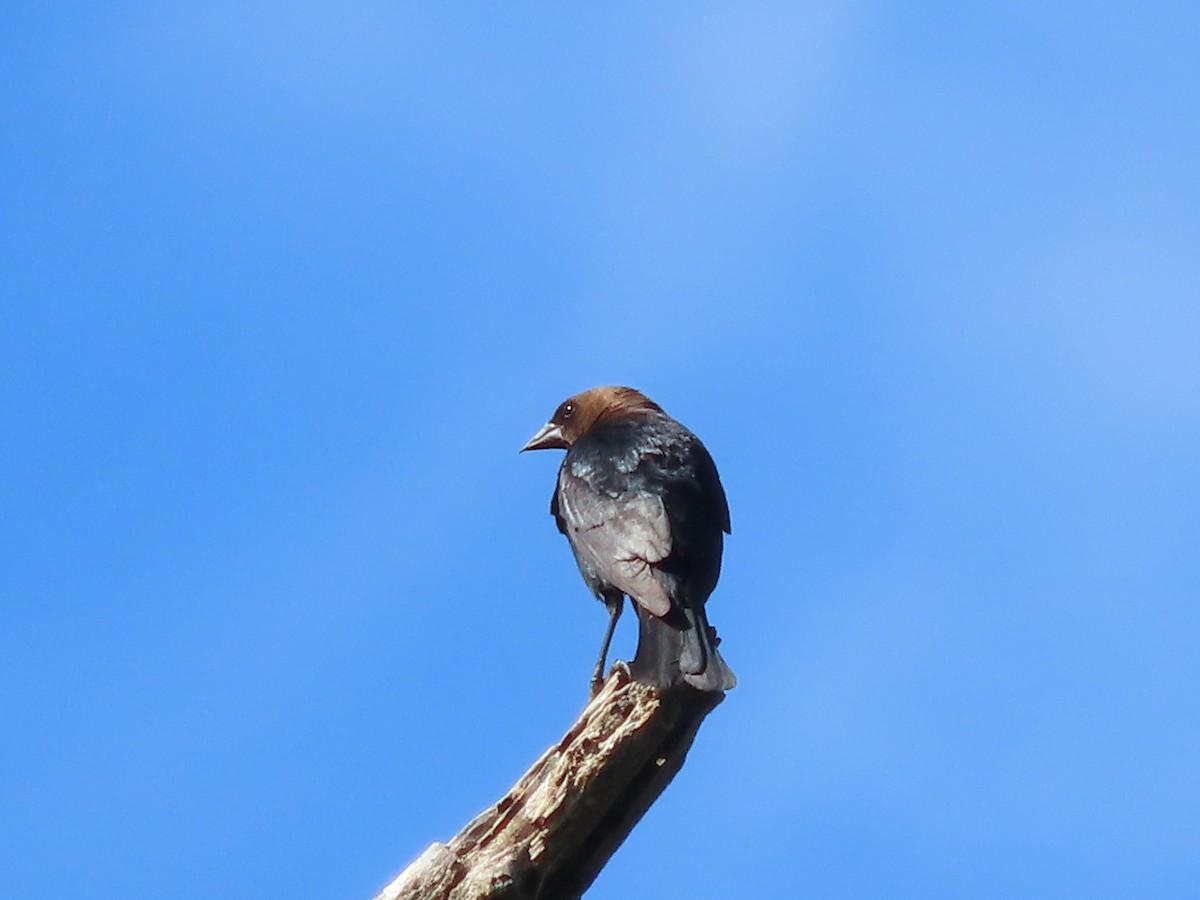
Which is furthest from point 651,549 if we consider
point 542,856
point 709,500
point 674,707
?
point 542,856

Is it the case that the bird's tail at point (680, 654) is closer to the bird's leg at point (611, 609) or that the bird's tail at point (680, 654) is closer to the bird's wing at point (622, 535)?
the bird's wing at point (622, 535)

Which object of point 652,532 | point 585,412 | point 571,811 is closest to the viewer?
point 571,811

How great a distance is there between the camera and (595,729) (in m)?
4.60

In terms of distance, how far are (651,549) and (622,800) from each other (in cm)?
161

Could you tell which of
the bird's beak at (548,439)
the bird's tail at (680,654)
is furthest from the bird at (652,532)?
the bird's beak at (548,439)

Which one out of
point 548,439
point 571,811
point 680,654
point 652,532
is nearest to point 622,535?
point 652,532

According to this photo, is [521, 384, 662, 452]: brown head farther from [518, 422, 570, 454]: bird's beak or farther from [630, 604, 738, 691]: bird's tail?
[630, 604, 738, 691]: bird's tail

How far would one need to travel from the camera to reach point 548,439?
8.56 m

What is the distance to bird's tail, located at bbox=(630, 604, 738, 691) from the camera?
4812 millimetres

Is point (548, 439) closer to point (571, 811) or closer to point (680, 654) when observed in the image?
point (680, 654)

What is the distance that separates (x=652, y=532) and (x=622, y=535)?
0.15 m

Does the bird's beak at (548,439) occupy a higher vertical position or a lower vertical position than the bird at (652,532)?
higher

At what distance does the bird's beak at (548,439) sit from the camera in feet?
28.0

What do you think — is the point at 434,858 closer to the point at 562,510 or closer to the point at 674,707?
the point at 674,707
